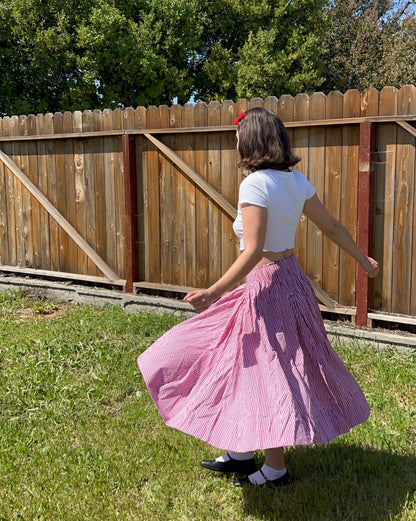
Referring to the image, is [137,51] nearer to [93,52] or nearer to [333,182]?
[93,52]

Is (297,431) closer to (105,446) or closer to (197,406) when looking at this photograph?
(197,406)

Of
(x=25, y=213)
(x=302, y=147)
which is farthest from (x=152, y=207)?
(x=25, y=213)

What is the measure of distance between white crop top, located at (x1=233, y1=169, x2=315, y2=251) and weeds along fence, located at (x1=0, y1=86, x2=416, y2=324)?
228 cm

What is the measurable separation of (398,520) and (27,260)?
5749mm

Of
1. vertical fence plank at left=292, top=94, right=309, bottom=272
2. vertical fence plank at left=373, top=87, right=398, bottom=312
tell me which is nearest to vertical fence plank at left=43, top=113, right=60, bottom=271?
vertical fence plank at left=292, top=94, right=309, bottom=272

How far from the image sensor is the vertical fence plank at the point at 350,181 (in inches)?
193

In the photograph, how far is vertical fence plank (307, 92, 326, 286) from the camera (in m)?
5.04

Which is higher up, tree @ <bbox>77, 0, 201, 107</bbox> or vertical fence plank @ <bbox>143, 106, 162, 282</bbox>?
tree @ <bbox>77, 0, 201, 107</bbox>

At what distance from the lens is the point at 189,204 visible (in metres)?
5.95

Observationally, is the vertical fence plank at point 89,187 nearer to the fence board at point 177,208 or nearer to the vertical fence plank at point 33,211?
the vertical fence plank at point 33,211

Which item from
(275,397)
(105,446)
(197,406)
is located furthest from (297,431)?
(105,446)

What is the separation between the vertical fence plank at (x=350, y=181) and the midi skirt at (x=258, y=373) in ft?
7.54

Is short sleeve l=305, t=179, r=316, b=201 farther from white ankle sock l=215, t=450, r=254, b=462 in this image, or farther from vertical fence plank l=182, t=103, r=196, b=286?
vertical fence plank l=182, t=103, r=196, b=286

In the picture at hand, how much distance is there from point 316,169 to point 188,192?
137 cm
